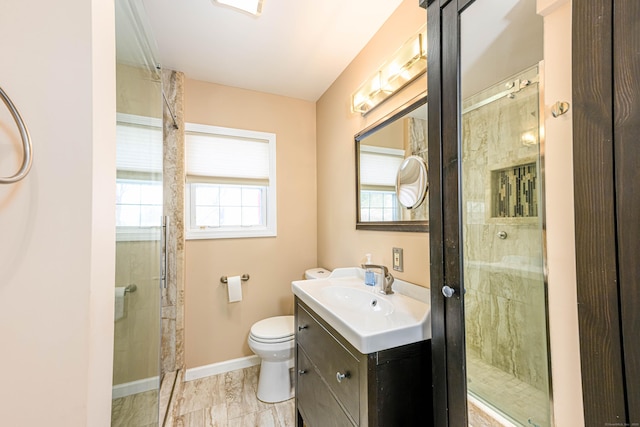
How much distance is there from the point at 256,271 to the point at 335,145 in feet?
4.34

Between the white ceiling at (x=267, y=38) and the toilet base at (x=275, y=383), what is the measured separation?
2.25 m

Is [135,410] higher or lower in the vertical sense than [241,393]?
higher

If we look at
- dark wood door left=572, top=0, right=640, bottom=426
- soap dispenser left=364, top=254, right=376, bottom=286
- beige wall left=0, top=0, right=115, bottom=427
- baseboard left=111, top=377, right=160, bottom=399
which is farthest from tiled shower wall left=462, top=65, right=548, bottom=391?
baseboard left=111, top=377, right=160, bottom=399

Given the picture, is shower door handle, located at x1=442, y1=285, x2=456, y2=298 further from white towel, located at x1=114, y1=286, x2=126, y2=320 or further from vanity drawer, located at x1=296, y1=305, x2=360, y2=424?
white towel, located at x1=114, y1=286, x2=126, y2=320

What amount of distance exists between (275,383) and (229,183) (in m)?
1.64

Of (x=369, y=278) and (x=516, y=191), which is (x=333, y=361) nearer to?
(x=369, y=278)

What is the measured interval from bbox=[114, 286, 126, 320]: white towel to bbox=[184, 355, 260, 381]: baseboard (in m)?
1.45

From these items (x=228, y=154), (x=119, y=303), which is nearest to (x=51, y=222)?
(x=119, y=303)

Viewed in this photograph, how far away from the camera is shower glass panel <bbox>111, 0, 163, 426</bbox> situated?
92cm

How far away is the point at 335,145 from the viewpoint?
214 cm

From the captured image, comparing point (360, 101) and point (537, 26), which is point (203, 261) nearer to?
point (360, 101)

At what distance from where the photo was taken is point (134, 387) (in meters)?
1.09

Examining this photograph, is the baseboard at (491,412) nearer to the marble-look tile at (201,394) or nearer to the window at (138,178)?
the window at (138,178)

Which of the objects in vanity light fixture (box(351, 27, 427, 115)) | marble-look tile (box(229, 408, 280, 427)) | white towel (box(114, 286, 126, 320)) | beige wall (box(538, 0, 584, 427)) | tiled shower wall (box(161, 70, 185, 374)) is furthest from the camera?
tiled shower wall (box(161, 70, 185, 374))
